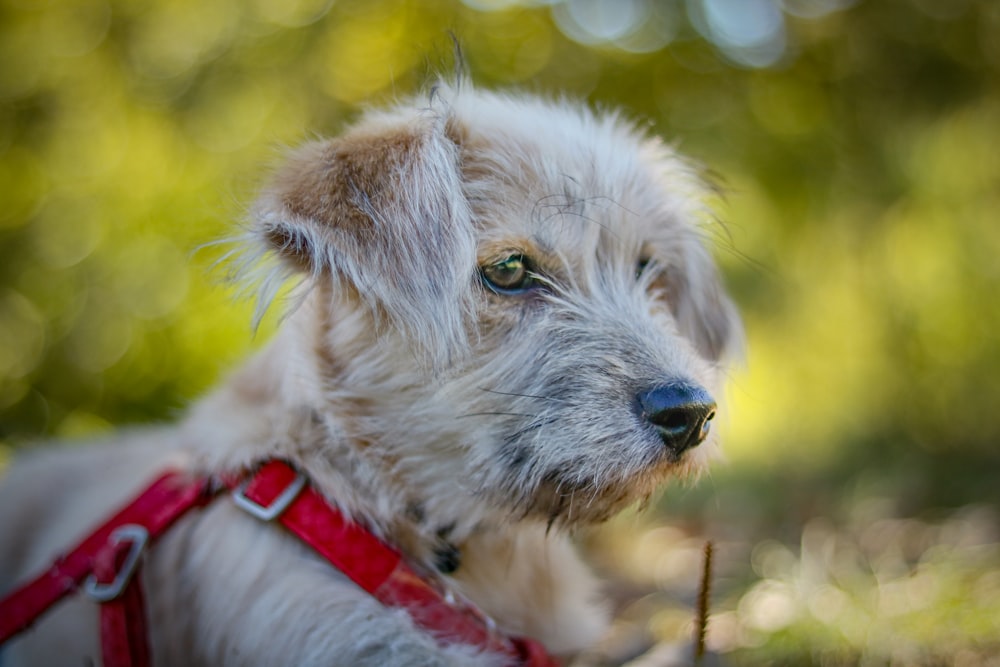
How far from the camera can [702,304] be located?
2.78 m

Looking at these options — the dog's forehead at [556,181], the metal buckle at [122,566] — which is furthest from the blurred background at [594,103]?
the metal buckle at [122,566]

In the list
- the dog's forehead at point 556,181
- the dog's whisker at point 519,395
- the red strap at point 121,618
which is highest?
the dog's forehead at point 556,181

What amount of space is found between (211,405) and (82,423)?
271 centimetres

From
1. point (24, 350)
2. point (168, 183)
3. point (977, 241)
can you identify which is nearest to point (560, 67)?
point (168, 183)

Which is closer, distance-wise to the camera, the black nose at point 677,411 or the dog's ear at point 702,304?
the black nose at point 677,411

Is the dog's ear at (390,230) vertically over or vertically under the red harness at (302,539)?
over

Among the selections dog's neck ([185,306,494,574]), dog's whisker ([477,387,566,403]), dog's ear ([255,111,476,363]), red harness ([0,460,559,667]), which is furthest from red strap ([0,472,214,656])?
dog's whisker ([477,387,566,403])

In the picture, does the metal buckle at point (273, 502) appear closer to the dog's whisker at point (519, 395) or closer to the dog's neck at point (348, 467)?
the dog's neck at point (348, 467)

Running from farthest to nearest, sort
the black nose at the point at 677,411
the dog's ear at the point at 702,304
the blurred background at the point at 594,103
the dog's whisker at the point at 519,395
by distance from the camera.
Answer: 1. the blurred background at the point at 594,103
2. the dog's ear at the point at 702,304
3. the dog's whisker at the point at 519,395
4. the black nose at the point at 677,411

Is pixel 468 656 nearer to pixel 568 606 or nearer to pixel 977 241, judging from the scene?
pixel 568 606

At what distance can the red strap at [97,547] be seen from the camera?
211cm

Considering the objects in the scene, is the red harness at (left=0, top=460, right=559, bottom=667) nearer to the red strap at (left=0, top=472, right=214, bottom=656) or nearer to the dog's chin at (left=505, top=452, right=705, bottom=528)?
the red strap at (left=0, top=472, right=214, bottom=656)

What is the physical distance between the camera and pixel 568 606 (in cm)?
244

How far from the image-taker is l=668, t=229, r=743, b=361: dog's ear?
274 centimetres
